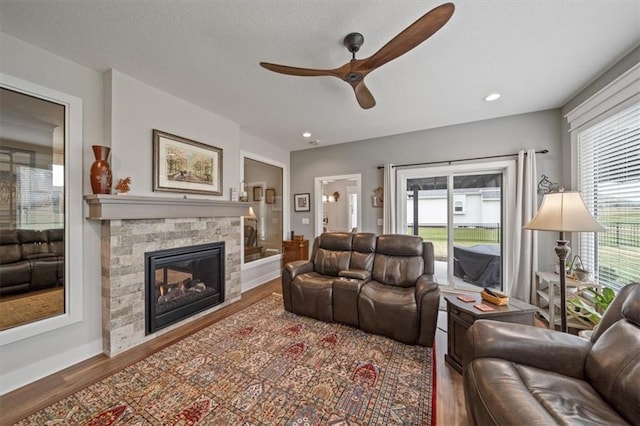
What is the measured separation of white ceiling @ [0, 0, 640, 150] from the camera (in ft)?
5.36

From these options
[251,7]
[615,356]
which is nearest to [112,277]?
[251,7]

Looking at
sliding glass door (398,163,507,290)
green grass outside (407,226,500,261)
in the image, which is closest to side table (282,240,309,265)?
sliding glass door (398,163,507,290)

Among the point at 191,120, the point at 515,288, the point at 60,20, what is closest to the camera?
the point at 60,20

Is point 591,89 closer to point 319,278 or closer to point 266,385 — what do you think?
point 319,278

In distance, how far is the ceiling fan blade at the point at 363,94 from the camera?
205 cm

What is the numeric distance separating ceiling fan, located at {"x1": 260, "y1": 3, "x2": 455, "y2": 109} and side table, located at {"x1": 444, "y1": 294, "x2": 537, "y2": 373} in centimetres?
199

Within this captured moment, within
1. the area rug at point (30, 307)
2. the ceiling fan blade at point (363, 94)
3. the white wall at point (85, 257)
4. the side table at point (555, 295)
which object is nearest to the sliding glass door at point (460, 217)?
the side table at point (555, 295)

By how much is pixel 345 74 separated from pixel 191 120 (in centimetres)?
215

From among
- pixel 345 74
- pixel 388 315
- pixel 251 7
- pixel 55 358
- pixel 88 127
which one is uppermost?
pixel 251 7

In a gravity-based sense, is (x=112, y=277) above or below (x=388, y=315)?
above

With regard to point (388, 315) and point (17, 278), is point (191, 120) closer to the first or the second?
point (17, 278)

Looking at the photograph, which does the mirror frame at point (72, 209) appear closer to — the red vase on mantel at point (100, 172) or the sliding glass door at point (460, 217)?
the red vase on mantel at point (100, 172)

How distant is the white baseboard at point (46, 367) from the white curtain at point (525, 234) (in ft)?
16.3

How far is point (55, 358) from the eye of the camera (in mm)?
2074
